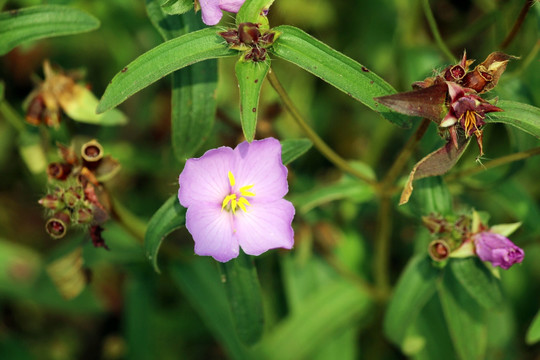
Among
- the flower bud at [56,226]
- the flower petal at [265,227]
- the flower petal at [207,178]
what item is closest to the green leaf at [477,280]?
the flower petal at [265,227]

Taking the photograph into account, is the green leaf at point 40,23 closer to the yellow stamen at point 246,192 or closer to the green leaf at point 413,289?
the yellow stamen at point 246,192

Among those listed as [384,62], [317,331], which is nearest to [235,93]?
[384,62]

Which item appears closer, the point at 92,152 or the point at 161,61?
the point at 161,61

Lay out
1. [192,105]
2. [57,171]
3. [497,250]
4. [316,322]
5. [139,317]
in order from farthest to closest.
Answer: [139,317], [316,322], [192,105], [57,171], [497,250]

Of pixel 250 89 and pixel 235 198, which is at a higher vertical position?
pixel 250 89

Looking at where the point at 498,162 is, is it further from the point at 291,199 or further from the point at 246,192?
the point at 246,192

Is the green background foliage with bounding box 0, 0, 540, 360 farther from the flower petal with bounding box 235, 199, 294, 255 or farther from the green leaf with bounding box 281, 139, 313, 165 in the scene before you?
the flower petal with bounding box 235, 199, 294, 255

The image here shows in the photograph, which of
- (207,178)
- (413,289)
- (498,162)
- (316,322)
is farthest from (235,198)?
(316,322)
